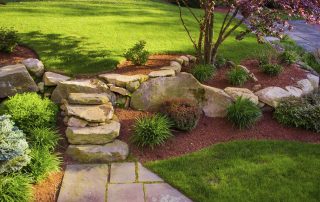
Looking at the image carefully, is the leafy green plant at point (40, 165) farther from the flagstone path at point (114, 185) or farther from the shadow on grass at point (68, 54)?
the shadow on grass at point (68, 54)

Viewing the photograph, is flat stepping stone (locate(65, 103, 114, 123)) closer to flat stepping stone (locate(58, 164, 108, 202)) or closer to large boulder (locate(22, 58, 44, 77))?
flat stepping stone (locate(58, 164, 108, 202))

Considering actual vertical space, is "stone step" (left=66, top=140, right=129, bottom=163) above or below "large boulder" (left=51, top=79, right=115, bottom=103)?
below

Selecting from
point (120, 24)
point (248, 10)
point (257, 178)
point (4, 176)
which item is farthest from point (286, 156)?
point (120, 24)

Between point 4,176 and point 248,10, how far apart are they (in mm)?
4712

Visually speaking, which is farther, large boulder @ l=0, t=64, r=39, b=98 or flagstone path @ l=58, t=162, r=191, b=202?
large boulder @ l=0, t=64, r=39, b=98

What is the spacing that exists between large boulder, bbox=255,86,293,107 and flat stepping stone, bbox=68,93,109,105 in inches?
117

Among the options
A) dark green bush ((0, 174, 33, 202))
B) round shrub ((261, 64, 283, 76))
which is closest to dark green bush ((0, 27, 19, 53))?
dark green bush ((0, 174, 33, 202))

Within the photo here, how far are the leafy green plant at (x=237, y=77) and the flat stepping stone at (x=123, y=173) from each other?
10.1ft

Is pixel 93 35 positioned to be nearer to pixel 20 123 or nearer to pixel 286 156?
pixel 20 123

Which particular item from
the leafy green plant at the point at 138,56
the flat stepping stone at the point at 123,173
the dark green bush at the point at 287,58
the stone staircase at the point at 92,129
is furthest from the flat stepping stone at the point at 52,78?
the dark green bush at the point at 287,58

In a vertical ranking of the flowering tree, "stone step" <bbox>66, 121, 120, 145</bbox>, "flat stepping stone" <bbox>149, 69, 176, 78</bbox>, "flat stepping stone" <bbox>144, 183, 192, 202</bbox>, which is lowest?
"flat stepping stone" <bbox>144, 183, 192, 202</bbox>

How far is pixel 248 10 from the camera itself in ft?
21.5

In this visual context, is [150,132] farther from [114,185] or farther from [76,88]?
[76,88]

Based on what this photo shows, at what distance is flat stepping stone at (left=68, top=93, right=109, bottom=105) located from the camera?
6395mm
